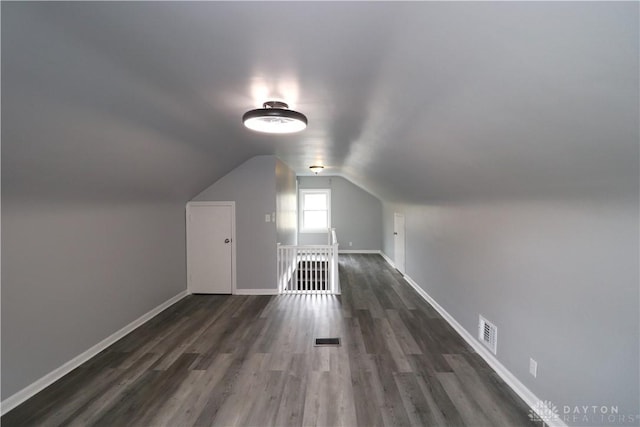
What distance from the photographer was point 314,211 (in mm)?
9023

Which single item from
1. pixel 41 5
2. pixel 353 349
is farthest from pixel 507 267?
pixel 41 5

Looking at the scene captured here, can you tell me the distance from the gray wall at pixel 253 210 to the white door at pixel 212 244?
0.12m

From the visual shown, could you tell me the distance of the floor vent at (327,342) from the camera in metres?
3.08

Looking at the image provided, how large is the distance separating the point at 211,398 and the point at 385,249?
654 centimetres

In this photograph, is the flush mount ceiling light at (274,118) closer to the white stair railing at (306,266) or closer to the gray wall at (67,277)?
the gray wall at (67,277)

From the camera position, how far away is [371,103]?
6.89ft

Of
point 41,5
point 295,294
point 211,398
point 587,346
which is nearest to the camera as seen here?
point 41,5

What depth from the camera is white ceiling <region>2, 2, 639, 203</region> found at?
106cm

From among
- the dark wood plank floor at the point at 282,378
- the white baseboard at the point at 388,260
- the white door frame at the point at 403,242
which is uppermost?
the white door frame at the point at 403,242

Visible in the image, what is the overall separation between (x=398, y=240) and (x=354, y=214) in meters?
2.67

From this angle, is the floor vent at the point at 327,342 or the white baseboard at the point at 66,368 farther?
the floor vent at the point at 327,342

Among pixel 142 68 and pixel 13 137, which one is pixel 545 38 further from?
pixel 13 137

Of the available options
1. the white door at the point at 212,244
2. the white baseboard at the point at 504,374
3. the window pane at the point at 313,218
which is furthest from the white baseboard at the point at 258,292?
the window pane at the point at 313,218

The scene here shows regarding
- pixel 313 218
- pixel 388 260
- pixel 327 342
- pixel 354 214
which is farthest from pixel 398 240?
pixel 327 342
